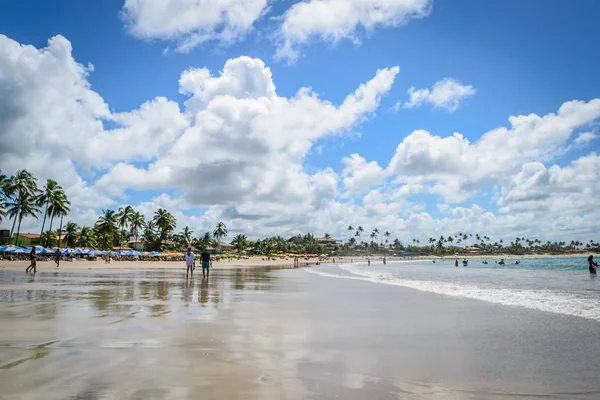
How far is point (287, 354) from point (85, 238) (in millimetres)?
121660

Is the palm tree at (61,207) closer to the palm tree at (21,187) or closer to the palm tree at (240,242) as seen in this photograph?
the palm tree at (21,187)

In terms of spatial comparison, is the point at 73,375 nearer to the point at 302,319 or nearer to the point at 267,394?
the point at 267,394

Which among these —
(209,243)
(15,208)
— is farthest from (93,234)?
(209,243)

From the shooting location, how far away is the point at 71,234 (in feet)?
365

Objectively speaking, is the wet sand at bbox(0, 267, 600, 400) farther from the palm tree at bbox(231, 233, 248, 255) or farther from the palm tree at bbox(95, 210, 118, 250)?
the palm tree at bbox(231, 233, 248, 255)

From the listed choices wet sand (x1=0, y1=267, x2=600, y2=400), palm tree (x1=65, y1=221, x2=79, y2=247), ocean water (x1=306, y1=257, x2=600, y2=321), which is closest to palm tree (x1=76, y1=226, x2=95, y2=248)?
palm tree (x1=65, y1=221, x2=79, y2=247)

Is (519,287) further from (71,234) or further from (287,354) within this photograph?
(71,234)

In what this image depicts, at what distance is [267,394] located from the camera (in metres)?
4.61

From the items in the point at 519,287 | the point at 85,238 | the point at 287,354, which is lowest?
the point at 519,287

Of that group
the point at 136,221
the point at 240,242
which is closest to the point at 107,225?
the point at 136,221

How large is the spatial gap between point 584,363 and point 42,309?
12.4m

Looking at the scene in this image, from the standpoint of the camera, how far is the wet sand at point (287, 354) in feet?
15.8

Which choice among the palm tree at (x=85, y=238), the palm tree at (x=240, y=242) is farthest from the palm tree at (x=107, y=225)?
the palm tree at (x=240, y=242)

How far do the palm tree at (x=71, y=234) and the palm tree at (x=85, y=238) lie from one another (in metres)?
1.15
